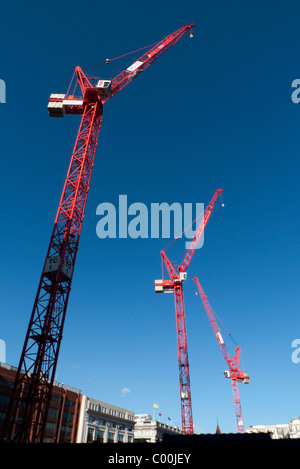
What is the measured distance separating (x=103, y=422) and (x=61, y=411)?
19600 millimetres

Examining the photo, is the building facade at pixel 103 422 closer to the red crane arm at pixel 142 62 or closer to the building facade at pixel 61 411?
the building facade at pixel 61 411

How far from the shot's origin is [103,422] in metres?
99.4

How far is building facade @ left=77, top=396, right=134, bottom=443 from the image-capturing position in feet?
300

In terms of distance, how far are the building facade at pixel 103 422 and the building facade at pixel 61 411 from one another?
197cm

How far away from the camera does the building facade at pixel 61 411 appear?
75669 mm

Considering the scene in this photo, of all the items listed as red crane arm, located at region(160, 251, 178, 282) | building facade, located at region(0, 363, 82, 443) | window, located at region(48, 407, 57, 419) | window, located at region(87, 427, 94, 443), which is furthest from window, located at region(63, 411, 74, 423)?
red crane arm, located at region(160, 251, 178, 282)

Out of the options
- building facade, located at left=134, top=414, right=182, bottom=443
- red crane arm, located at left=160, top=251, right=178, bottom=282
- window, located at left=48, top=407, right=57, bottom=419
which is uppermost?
red crane arm, located at left=160, top=251, right=178, bottom=282

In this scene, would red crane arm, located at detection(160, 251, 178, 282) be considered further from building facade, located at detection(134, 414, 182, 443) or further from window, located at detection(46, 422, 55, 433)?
building facade, located at detection(134, 414, 182, 443)

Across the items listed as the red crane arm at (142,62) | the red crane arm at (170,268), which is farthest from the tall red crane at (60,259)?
the red crane arm at (170,268)

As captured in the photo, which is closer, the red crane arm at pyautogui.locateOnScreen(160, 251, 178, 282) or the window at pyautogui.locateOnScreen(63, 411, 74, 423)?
the window at pyautogui.locateOnScreen(63, 411, 74, 423)

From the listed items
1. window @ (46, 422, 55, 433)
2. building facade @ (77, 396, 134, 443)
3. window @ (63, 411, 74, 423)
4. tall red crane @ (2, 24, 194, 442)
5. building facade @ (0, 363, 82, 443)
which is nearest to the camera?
tall red crane @ (2, 24, 194, 442)

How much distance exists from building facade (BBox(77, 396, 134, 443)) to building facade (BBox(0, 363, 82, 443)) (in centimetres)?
197

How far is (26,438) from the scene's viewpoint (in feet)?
131

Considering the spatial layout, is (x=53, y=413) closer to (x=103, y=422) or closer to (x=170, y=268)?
(x=103, y=422)
